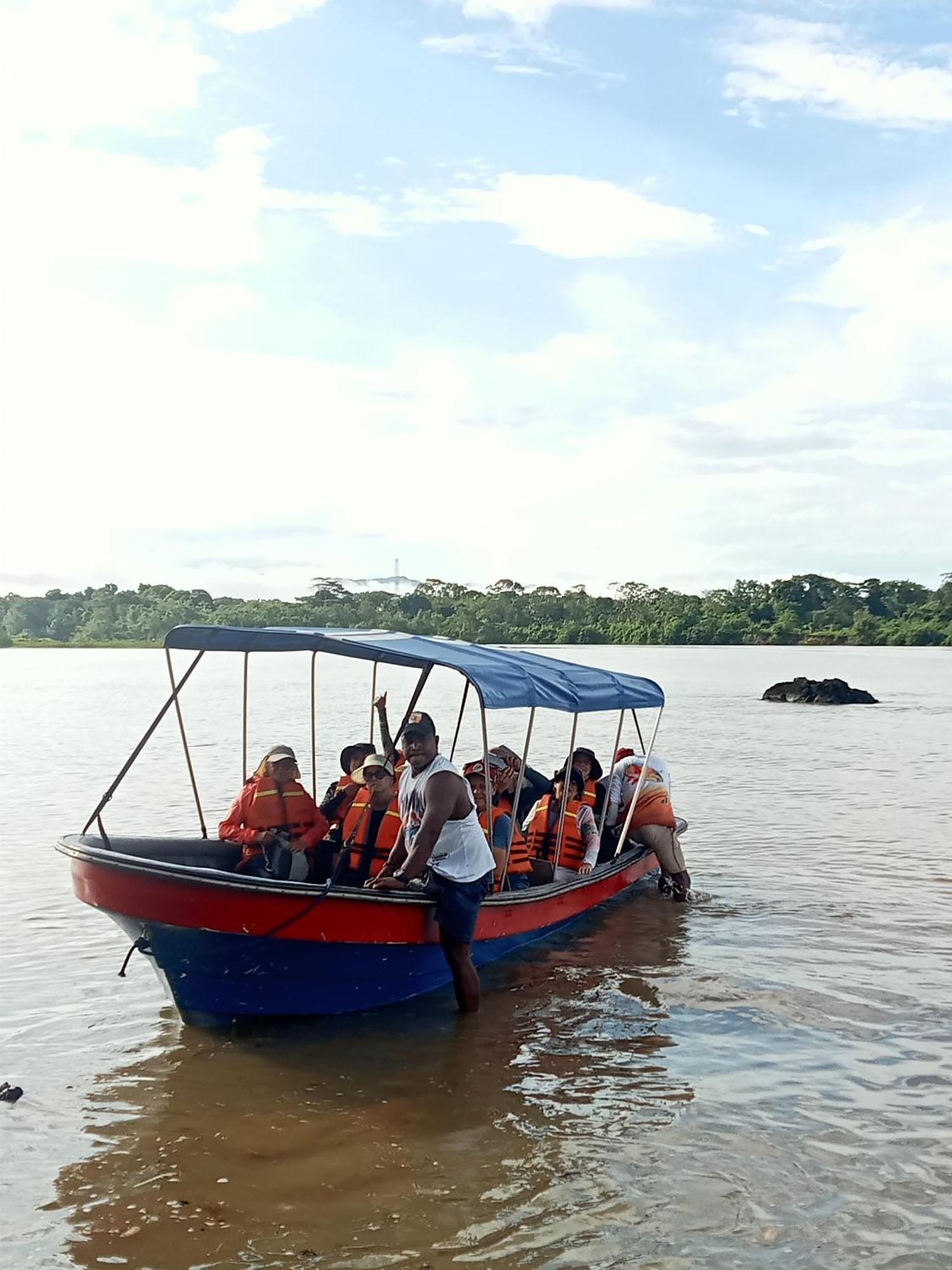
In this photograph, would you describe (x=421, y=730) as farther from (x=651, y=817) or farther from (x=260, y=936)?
(x=651, y=817)

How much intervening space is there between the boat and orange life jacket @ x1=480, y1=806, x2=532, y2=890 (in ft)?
0.77

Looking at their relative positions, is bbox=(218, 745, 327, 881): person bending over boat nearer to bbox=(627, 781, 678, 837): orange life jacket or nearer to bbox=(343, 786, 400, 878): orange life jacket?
bbox=(343, 786, 400, 878): orange life jacket

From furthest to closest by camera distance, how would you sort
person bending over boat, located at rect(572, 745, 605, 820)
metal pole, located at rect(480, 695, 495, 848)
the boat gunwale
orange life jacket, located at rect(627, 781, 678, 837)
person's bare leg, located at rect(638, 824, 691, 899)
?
orange life jacket, located at rect(627, 781, 678, 837) → person's bare leg, located at rect(638, 824, 691, 899) → person bending over boat, located at rect(572, 745, 605, 820) → metal pole, located at rect(480, 695, 495, 848) → the boat gunwale

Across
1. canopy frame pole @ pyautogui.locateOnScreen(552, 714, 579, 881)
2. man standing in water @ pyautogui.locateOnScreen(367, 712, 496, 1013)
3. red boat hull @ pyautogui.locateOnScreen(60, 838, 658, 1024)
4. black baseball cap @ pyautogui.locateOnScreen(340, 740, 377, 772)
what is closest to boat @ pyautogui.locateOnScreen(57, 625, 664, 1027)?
red boat hull @ pyautogui.locateOnScreen(60, 838, 658, 1024)

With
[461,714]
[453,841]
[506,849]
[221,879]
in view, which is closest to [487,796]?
[506,849]

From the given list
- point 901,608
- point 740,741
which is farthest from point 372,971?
point 901,608

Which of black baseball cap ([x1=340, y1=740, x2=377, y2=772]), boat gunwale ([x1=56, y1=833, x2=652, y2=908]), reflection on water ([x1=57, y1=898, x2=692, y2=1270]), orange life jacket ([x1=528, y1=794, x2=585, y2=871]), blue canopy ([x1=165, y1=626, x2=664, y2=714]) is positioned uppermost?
blue canopy ([x1=165, y1=626, x2=664, y2=714])

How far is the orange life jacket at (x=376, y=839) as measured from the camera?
26.2 ft

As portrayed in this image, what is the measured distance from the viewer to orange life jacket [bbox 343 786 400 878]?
26.2 feet

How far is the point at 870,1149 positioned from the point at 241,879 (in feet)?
11.1

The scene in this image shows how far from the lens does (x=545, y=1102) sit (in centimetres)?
655

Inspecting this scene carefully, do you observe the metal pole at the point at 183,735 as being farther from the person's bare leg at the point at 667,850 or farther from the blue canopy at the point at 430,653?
the person's bare leg at the point at 667,850

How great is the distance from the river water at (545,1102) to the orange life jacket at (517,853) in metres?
0.69

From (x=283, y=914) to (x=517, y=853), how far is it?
282 cm
